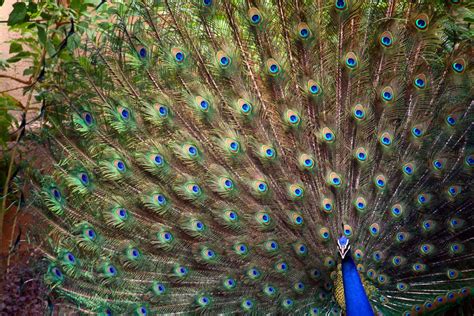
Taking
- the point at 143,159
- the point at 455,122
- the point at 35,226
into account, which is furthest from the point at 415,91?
the point at 35,226

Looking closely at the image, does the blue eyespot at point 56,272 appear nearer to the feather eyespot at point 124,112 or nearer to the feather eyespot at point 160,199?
the feather eyespot at point 160,199

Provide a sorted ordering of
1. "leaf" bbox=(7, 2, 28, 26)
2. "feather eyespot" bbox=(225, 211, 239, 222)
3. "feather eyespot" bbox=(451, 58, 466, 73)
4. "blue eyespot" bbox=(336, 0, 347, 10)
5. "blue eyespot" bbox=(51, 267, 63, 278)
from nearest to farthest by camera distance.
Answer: "blue eyespot" bbox=(336, 0, 347, 10), "feather eyespot" bbox=(451, 58, 466, 73), "leaf" bbox=(7, 2, 28, 26), "feather eyespot" bbox=(225, 211, 239, 222), "blue eyespot" bbox=(51, 267, 63, 278)

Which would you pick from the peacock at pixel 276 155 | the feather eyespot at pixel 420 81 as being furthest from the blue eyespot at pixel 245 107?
the feather eyespot at pixel 420 81

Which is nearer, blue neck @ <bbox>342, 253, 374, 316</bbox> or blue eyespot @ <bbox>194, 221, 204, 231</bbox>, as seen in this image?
blue neck @ <bbox>342, 253, 374, 316</bbox>

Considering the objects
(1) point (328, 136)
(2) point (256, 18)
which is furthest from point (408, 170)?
(2) point (256, 18)

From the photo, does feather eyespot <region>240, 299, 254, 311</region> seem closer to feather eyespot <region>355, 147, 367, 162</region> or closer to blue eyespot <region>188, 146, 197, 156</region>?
blue eyespot <region>188, 146, 197, 156</region>

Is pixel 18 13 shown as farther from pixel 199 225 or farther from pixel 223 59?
pixel 199 225

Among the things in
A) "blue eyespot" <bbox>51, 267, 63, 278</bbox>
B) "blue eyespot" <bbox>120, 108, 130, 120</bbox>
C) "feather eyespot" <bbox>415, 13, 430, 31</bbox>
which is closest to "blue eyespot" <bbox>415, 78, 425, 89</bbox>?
"feather eyespot" <bbox>415, 13, 430, 31</bbox>
